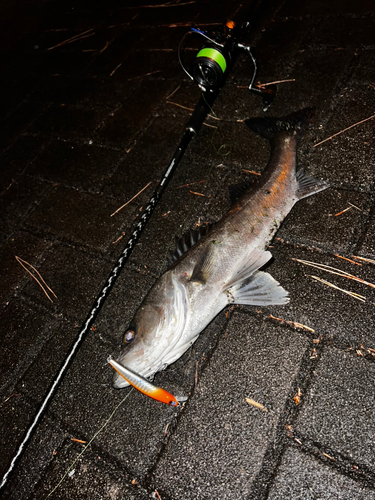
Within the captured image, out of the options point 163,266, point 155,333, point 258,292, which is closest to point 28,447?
point 155,333

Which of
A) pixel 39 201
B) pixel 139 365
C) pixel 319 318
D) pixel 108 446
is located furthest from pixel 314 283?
pixel 39 201

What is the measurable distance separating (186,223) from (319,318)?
1.51 meters

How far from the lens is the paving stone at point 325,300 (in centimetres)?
242

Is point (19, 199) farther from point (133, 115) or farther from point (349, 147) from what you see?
point (349, 147)

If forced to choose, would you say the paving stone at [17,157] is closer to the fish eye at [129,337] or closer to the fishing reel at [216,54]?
the fishing reel at [216,54]

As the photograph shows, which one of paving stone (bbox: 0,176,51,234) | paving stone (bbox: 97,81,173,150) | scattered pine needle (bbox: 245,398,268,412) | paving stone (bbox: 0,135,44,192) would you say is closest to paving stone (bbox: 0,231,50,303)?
paving stone (bbox: 0,176,51,234)

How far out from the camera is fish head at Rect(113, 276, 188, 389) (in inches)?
94.6

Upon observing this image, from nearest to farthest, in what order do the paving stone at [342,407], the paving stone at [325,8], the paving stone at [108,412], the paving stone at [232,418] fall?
the paving stone at [342,407], the paving stone at [232,418], the paving stone at [108,412], the paving stone at [325,8]

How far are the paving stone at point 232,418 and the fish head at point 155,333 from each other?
40 centimetres

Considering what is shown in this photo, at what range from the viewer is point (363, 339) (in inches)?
93.3

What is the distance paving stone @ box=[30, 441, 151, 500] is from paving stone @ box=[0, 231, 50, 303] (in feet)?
5.75

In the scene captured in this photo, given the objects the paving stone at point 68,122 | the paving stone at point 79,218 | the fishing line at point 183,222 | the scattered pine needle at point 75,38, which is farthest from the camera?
the scattered pine needle at point 75,38

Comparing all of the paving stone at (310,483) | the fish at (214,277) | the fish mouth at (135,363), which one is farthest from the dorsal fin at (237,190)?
the paving stone at (310,483)

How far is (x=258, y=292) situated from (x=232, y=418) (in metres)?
0.92
